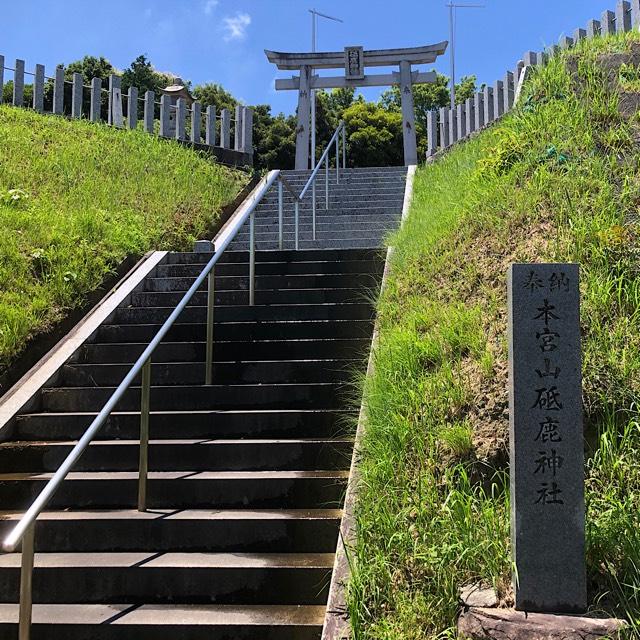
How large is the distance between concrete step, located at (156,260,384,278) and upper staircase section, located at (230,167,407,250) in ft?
4.38

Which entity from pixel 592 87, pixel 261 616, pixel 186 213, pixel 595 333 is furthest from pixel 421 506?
pixel 186 213

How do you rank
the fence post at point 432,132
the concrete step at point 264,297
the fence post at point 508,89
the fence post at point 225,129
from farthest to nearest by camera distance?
the fence post at point 432,132
the fence post at point 225,129
the fence post at point 508,89
the concrete step at point 264,297

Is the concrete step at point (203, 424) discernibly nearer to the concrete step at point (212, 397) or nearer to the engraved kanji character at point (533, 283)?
the concrete step at point (212, 397)

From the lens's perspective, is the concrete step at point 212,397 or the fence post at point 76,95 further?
the fence post at point 76,95

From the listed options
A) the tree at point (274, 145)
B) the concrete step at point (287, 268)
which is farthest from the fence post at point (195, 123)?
the tree at point (274, 145)

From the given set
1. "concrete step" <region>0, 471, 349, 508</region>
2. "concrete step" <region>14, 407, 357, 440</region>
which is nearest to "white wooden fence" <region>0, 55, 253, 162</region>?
"concrete step" <region>14, 407, 357, 440</region>

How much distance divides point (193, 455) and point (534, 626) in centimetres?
246

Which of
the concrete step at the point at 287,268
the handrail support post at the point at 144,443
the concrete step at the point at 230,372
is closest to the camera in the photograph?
the handrail support post at the point at 144,443

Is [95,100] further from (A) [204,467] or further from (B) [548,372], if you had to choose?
(B) [548,372]

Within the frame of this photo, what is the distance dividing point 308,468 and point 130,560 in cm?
121

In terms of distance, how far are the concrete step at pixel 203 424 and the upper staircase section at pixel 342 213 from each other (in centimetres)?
387

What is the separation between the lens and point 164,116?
40.8 ft

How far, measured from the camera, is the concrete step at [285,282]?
6.25m

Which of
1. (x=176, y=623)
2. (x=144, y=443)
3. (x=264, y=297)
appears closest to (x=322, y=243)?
(x=264, y=297)
